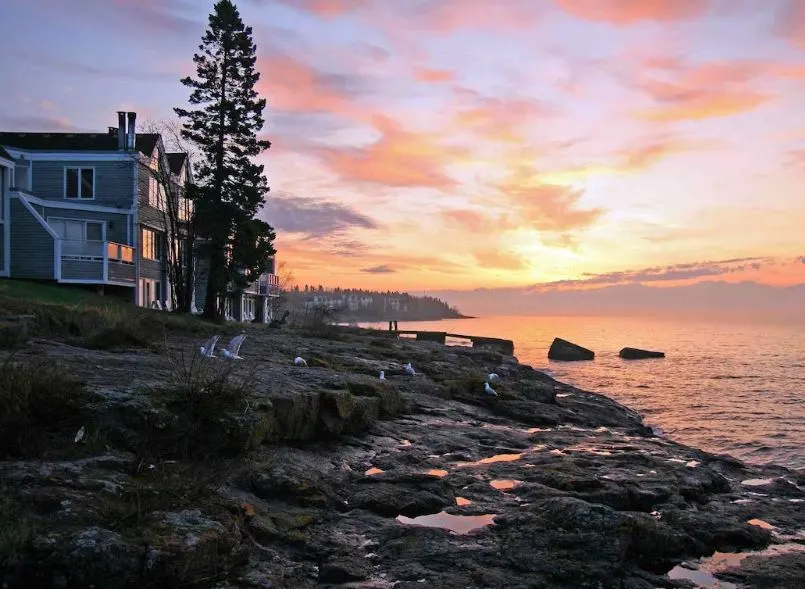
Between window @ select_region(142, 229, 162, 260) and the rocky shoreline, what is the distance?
89.6 ft

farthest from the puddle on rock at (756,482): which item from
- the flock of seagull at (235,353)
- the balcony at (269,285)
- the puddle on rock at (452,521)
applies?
the balcony at (269,285)

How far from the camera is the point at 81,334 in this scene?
16609 millimetres

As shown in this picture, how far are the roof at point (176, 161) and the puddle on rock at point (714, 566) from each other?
143 feet

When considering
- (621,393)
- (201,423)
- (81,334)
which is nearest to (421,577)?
(201,423)

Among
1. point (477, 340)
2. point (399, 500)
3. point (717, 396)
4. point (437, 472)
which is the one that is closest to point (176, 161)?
point (477, 340)

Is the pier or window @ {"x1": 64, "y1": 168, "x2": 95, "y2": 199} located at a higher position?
window @ {"x1": 64, "y1": 168, "x2": 95, "y2": 199}

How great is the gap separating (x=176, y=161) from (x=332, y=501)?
43.1 metres

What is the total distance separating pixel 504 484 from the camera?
Result: 32.3 ft

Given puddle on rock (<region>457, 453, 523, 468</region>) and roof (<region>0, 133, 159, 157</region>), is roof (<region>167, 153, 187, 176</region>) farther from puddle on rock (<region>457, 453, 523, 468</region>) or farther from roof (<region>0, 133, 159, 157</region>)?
puddle on rock (<region>457, 453, 523, 468</region>)

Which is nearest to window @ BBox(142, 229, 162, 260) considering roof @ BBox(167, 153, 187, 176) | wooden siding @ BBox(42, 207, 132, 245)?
wooden siding @ BBox(42, 207, 132, 245)

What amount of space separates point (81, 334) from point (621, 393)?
85.7ft

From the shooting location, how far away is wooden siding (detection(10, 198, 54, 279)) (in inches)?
1287

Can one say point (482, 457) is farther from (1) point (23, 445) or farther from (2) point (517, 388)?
(2) point (517, 388)

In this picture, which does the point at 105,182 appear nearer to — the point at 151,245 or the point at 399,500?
the point at 151,245
